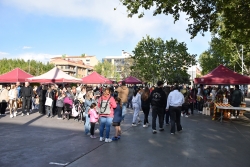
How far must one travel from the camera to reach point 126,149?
6840mm

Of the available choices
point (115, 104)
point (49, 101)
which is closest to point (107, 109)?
point (115, 104)

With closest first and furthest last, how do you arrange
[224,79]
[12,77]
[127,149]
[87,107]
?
[127,149] < [87,107] < [224,79] < [12,77]

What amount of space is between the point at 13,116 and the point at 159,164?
33.9 feet

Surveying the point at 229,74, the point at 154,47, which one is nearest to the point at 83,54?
the point at 154,47

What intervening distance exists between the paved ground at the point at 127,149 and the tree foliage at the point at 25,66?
183 ft

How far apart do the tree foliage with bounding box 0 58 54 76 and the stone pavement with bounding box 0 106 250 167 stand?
56.0 m

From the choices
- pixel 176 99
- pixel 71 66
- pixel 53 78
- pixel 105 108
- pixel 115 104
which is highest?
pixel 71 66

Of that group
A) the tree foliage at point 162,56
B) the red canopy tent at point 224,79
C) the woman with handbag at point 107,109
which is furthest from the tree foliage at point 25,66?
the woman with handbag at point 107,109

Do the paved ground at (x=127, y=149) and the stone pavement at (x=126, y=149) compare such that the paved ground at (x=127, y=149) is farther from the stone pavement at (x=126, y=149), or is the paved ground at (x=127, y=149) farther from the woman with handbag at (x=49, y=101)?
the woman with handbag at (x=49, y=101)

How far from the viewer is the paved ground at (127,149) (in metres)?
5.66

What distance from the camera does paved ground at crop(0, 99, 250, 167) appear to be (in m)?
5.66

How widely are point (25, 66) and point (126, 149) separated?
63159 mm

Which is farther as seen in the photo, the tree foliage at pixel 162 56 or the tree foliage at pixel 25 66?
the tree foliage at pixel 25 66

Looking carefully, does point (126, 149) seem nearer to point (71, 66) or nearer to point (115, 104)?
point (115, 104)
